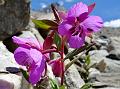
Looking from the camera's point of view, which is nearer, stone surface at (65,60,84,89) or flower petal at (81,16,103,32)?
flower petal at (81,16,103,32)

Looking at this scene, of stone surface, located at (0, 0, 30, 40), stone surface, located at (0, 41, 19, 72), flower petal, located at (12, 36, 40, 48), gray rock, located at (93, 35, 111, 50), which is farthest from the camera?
gray rock, located at (93, 35, 111, 50)

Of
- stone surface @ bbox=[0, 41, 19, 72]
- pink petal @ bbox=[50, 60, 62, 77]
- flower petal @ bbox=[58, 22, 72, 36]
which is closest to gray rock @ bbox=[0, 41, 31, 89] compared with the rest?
stone surface @ bbox=[0, 41, 19, 72]

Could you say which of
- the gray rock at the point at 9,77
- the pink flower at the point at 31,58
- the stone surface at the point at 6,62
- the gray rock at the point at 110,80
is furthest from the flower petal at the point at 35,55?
the gray rock at the point at 110,80

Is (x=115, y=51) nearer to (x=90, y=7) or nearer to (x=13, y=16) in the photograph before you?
(x=13, y=16)

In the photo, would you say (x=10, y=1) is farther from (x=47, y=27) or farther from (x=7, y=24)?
(x=47, y=27)

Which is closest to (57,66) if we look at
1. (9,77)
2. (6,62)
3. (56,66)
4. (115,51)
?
(56,66)

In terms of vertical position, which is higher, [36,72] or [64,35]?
[64,35]

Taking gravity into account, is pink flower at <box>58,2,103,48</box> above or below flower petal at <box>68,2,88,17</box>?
below

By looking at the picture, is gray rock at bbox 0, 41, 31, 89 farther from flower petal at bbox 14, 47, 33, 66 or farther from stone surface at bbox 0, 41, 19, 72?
flower petal at bbox 14, 47, 33, 66
